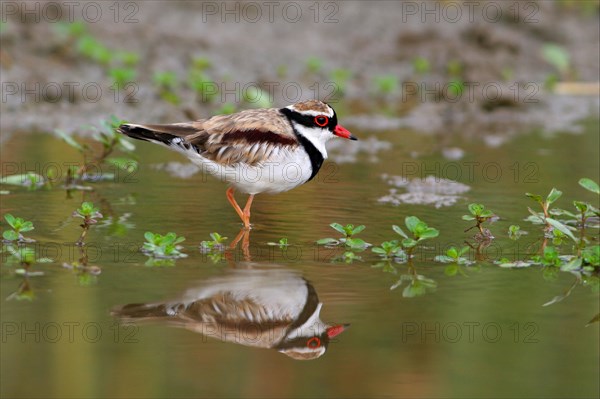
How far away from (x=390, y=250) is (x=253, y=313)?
1426 millimetres

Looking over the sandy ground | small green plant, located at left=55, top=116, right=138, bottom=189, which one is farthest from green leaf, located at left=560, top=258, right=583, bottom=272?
the sandy ground

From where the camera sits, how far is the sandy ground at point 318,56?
13062mm

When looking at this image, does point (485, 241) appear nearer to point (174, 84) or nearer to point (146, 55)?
point (174, 84)

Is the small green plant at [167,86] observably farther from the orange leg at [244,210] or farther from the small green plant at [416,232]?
the small green plant at [416,232]

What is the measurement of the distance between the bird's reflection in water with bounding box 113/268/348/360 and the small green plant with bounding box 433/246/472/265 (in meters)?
1.02

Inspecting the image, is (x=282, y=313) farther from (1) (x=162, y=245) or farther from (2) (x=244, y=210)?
(2) (x=244, y=210)

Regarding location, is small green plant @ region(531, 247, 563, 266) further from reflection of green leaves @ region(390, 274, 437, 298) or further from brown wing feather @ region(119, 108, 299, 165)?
brown wing feather @ region(119, 108, 299, 165)

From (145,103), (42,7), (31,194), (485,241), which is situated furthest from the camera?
(42,7)

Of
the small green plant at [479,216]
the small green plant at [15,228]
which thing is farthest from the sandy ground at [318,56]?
the small green plant at [479,216]

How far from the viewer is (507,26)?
17.0 m

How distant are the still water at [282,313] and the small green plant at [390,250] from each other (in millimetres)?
89

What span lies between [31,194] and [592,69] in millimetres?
10266

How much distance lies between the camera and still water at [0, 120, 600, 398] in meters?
4.79

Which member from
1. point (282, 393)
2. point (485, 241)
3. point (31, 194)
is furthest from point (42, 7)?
point (282, 393)
